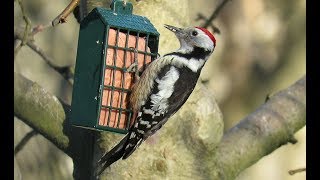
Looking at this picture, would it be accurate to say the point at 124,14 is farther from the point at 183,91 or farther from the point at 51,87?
the point at 51,87

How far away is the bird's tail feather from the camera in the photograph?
5723 mm

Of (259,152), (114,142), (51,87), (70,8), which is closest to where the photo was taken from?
(70,8)

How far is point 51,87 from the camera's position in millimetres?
9227

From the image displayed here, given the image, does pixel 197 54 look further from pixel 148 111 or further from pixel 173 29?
pixel 148 111

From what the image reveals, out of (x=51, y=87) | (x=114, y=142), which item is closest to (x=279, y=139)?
(x=114, y=142)

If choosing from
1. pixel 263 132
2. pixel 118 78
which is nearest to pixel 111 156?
pixel 118 78

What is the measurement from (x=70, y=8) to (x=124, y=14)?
70 cm

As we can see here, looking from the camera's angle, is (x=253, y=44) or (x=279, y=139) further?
(x=253, y=44)

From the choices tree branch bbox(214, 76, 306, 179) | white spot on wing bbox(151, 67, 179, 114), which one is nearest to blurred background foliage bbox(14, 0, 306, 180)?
tree branch bbox(214, 76, 306, 179)

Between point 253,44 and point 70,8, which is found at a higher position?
point 70,8

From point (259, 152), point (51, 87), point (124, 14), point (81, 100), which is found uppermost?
point (124, 14)

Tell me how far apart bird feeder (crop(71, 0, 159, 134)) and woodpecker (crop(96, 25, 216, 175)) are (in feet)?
0.27

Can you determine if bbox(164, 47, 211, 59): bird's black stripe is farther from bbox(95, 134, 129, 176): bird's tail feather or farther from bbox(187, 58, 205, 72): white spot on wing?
bbox(95, 134, 129, 176): bird's tail feather

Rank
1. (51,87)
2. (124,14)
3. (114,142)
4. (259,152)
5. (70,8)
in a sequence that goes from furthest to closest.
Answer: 1. (51,87)
2. (259,152)
3. (114,142)
4. (124,14)
5. (70,8)
